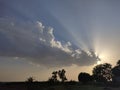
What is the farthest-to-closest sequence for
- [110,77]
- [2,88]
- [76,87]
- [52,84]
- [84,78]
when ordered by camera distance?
1. [110,77]
2. [84,78]
3. [76,87]
4. [52,84]
5. [2,88]

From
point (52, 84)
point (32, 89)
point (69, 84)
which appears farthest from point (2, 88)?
point (69, 84)

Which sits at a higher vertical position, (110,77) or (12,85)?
(110,77)

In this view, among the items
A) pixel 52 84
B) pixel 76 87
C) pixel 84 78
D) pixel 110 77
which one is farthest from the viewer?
pixel 110 77

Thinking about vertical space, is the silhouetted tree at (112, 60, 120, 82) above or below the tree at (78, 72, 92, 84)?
above

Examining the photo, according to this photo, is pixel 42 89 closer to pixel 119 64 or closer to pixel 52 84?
pixel 52 84

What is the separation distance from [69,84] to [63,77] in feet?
133

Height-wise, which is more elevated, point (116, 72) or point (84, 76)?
point (116, 72)

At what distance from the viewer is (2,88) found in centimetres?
4038

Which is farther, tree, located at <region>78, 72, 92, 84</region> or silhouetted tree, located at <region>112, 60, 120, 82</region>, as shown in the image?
silhouetted tree, located at <region>112, 60, 120, 82</region>

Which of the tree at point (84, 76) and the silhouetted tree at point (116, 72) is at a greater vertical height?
the silhouetted tree at point (116, 72)

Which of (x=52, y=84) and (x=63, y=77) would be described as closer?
(x=52, y=84)

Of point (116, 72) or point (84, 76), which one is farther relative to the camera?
point (116, 72)

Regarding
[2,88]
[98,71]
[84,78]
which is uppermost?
[98,71]

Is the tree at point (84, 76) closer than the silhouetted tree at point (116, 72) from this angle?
Yes
